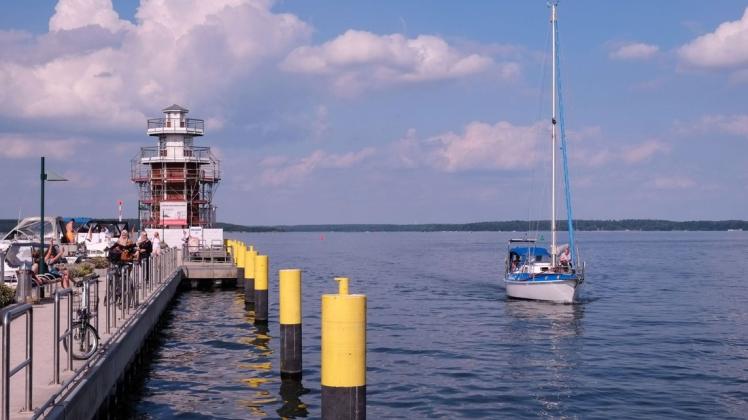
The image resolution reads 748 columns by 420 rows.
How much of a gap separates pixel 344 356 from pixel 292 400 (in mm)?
7100

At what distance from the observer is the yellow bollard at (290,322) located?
1794 cm

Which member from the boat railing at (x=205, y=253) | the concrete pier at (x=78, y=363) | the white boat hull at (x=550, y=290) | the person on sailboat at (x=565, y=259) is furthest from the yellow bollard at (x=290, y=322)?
the boat railing at (x=205, y=253)

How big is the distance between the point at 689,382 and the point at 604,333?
30.5 feet

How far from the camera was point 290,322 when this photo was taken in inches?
707

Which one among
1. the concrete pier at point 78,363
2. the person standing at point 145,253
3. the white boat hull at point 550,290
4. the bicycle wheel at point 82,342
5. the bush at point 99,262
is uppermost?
the person standing at point 145,253

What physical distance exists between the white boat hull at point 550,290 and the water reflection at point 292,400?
71.4 feet

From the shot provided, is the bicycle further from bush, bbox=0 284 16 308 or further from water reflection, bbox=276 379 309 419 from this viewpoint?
bush, bbox=0 284 16 308

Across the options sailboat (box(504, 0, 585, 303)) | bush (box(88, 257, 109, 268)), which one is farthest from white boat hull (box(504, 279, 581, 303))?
bush (box(88, 257, 109, 268))

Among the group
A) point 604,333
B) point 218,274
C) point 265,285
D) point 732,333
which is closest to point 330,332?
point 265,285

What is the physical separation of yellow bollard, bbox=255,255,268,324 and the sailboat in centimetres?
1501

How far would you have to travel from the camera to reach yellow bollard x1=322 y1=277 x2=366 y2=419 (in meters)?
10.4

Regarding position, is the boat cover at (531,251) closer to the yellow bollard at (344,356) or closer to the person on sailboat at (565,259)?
the person on sailboat at (565,259)

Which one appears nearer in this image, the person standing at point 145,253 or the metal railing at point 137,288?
the metal railing at point 137,288

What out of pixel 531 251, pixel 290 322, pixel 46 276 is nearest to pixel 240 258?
pixel 531 251
